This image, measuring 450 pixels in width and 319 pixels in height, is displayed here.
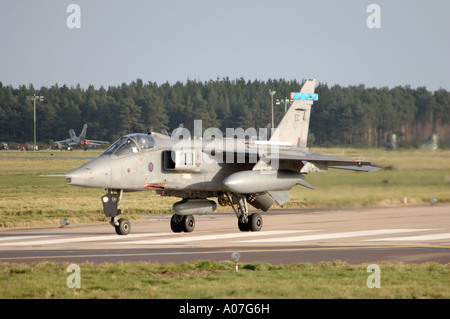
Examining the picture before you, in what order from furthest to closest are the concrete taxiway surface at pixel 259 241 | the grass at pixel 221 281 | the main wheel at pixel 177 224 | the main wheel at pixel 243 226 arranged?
1. the main wheel at pixel 243 226
2. the main wheel at pixel 177 224
3. the concrete taxiway surface at pixel 259 241
4. the grass at pixel 221 281

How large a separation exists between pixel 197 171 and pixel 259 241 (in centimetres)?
373

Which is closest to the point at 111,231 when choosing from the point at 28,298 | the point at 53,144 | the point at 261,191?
the point at 261,191

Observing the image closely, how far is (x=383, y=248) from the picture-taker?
64.4 feet

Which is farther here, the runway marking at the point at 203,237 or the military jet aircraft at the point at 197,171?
the military jet aircraft at the point at 197,171

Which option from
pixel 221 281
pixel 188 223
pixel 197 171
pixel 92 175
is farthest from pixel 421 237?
pixel 221 281

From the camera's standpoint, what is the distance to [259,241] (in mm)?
21844

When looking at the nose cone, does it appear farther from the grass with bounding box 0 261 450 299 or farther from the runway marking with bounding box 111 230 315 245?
the grass with bounding box 0 261 450 299

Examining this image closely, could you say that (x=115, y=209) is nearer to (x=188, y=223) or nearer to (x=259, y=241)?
(x=188, y=223)

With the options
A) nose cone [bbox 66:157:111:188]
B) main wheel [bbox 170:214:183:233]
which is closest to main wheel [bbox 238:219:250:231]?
main wheel [bbox 170:214:183:233]

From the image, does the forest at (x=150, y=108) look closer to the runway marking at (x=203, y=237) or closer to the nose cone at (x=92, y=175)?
the runway marking at (x=203, y=237)

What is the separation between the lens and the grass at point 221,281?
11867mm

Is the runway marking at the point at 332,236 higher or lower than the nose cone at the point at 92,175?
lower

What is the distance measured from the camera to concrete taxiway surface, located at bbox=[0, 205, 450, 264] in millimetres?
17875

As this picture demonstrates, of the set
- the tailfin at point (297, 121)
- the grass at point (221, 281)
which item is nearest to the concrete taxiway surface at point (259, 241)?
the grass at point (221, 281)
